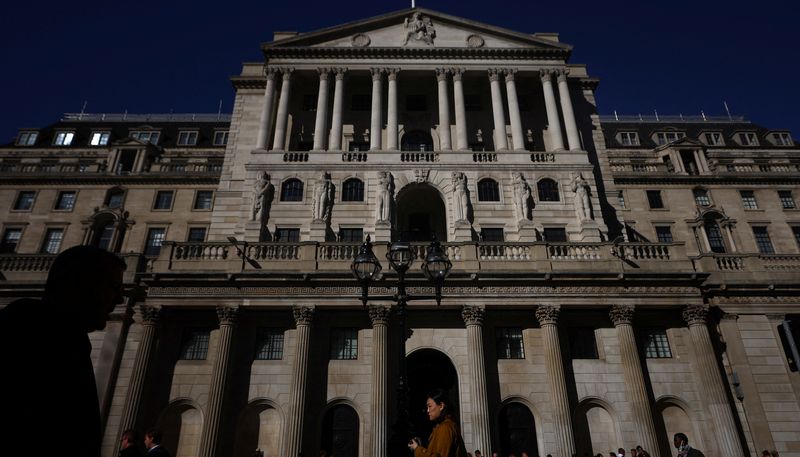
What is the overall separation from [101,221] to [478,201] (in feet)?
106

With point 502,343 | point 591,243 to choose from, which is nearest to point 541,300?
point 502,343

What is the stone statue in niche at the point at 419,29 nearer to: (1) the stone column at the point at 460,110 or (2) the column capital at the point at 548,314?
(1) the stone column at the point at 460,110

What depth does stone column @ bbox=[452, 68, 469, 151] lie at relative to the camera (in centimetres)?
3174

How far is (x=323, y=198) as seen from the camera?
2853 cm

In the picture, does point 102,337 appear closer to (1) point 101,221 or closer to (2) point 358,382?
(2) point 358,382

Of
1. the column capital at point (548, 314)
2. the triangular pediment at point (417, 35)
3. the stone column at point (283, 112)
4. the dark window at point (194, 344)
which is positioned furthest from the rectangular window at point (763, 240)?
the dark window at point (194, 344)

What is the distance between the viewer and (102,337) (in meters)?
24.4

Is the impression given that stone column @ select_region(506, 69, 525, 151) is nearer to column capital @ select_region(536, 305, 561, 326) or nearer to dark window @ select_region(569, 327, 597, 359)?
column capital @ select_region(536, 305, 561, 326)

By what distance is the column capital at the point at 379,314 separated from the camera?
2259 centimetres

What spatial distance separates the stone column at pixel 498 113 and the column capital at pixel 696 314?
14.2 meters

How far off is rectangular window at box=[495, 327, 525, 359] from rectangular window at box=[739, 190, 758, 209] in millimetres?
31486

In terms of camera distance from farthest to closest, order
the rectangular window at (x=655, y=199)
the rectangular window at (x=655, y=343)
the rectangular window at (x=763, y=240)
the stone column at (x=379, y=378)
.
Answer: the rectangular window at (x=655, y=199), the rectangular window at (x=763, y=240), the rectangular window at (x=655, y=343), the stone column at (x=379, y=378)

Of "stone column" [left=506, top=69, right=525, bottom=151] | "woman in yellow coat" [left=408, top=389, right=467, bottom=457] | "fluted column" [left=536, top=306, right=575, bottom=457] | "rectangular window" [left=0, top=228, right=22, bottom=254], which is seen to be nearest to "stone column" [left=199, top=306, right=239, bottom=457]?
A: "fluted column" [left=536, top=306, right=575, bottom=457]

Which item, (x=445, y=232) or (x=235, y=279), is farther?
(x=445, y=232)
